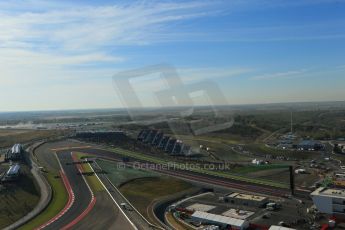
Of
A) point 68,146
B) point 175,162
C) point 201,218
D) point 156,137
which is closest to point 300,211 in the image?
point 201,218

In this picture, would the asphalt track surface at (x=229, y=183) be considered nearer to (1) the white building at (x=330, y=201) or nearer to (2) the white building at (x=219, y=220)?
(1) the white building at (x=330, y=201)

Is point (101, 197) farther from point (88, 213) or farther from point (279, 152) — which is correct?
point (279, 152)

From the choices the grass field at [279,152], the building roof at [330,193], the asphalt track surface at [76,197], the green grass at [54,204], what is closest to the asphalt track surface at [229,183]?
the building roof at [330,193]

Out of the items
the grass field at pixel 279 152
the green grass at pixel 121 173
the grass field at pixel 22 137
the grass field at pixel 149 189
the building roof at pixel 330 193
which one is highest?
the grass field at pixel 22 137

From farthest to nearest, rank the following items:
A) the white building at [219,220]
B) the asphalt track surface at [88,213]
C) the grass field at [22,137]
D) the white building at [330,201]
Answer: the grass field at [22,137], the white building at [330,201], the asphalt track surface at [88,213], the white building at [219,220]

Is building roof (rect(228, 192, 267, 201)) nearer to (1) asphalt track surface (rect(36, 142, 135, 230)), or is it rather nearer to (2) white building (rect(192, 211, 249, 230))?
(2) white building (rect(192, 211, 249, 230))

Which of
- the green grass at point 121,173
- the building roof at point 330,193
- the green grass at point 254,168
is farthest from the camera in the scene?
the green grass at point 254,168

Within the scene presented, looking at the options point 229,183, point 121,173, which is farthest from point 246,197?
point 121,173
